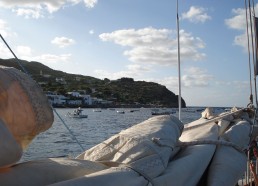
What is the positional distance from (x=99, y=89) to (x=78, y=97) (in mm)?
15163

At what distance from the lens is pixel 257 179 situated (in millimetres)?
4164

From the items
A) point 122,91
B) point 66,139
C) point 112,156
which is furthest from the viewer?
point 122,91

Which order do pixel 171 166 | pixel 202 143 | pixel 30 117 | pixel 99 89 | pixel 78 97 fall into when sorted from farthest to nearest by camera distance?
pixel 99 89
pixel 78 97
pixel 202 143
pixel 171 166
pixel 30 117

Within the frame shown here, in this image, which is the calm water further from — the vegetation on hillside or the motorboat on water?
the vegetation on hillside

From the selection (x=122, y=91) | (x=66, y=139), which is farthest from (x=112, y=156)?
(x=122, y=91)

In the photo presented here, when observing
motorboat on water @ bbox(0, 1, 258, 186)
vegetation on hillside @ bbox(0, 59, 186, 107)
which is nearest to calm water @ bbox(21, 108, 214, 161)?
motorboat on water @ bbox(0, 1, 258, 186)

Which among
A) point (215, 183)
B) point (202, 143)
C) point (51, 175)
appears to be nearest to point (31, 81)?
point (51, 175)

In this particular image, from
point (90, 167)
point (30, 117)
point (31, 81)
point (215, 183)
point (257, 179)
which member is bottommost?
point (257, 179)

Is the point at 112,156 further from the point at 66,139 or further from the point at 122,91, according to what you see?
the point at 122,91

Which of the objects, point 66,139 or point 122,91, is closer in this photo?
point 66,139

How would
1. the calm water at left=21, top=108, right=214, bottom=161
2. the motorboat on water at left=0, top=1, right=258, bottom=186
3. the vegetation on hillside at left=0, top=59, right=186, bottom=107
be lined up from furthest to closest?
the vegetation on hillside at left=0, top=59, right=186, bottom=107 → the calm water at left=21, top=108, right=214, bottom=161 → the motorboat on water at left=0, top=1, right=258, bottom=186

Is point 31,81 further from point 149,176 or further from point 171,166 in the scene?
point 171,166

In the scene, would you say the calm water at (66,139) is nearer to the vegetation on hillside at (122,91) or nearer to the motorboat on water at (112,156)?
the motorboat on water at (112,156)

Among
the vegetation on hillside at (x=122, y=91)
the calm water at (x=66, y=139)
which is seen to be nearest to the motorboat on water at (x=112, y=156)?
the calm water at (x=66, y=139)
